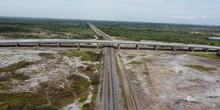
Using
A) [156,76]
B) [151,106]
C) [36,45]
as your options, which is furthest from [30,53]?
[151,106]

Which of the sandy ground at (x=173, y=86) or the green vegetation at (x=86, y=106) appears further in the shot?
the sandy ground at (x=173, y=86)

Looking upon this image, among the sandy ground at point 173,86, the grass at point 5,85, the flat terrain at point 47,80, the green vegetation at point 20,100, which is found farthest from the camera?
the grass at point 5,85

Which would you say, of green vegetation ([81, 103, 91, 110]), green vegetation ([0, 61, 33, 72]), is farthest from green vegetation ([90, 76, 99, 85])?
green vegetation ([0, 61, 33, 72])

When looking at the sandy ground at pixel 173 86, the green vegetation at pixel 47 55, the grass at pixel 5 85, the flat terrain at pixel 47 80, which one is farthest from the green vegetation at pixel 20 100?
the green vegetation at pixel 47 55

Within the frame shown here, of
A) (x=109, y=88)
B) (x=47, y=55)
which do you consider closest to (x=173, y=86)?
(x=109, y=88)

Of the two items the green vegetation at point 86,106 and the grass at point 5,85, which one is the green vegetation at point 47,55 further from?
the green vegetation at point 86,106

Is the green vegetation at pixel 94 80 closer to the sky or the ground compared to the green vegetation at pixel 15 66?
closer to the ground

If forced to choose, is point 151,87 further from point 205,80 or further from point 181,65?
point 181,65
